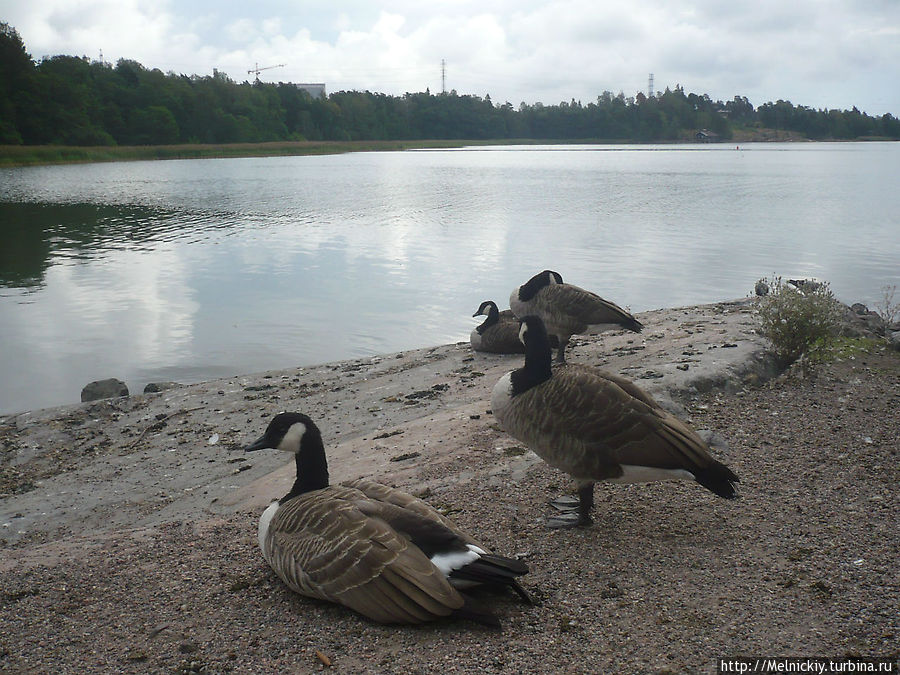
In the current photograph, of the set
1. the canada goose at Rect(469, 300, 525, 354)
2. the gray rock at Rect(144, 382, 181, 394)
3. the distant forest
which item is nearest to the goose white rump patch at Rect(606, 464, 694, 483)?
the canada goose at Rect(469, 300, 525, 354)

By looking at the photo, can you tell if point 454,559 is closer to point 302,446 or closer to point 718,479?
point 302,446

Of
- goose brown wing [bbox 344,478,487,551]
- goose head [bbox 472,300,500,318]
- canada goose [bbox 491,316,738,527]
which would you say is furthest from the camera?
goose head [bbox 472,300,500,318]

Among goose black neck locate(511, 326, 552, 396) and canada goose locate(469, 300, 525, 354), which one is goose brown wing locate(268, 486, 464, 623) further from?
canada goose locate(469, 300, 525, 354)

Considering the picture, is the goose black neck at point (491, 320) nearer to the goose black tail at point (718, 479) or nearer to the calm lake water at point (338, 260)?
the calm lake water at point (338, 260)

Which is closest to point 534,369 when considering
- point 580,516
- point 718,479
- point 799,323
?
point 580,516

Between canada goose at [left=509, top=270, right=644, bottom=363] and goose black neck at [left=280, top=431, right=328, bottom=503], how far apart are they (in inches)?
200

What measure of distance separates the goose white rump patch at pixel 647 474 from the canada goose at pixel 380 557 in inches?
46.4

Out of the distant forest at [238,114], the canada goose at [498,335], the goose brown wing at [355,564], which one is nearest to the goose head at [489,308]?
the canada goose at [498,335]

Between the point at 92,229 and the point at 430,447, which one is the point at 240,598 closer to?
the point at 430,447

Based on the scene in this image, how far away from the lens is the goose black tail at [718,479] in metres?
4.20

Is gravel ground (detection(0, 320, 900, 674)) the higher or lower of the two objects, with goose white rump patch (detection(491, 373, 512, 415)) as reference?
lower

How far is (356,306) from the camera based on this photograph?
1716 cm

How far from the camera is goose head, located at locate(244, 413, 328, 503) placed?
461cm

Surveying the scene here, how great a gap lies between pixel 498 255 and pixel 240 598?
1969 centimetres
